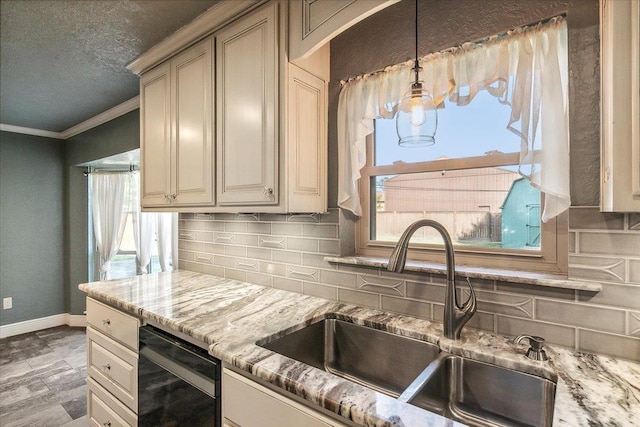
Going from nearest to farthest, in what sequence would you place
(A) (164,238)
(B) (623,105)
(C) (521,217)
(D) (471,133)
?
(B) (623,105) → (C) (521,217) → (D) (471,133) → (A) (164,238)

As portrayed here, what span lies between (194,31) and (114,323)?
62.9 inches

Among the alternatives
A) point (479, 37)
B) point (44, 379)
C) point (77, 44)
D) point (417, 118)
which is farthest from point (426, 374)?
point (44, 379)

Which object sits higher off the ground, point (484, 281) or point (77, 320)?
point (484, 281)

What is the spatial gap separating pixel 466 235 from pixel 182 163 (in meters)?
1.58

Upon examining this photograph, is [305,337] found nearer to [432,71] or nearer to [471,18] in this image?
[432,71]

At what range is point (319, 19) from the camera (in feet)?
4.39

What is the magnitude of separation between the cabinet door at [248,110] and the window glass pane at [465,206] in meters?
0.59

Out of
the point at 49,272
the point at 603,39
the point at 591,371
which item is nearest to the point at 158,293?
the point at 591,371

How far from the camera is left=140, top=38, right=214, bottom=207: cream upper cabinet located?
5.85 feet

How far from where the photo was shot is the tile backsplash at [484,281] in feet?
3.30

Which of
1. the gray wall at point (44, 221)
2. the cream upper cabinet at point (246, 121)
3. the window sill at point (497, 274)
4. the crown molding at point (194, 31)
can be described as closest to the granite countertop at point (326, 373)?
the window sill at point (497, 274)

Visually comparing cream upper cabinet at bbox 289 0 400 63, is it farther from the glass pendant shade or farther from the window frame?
the window frame

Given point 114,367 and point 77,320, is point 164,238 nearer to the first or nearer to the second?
point 77,320

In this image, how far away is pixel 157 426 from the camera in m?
1.42
